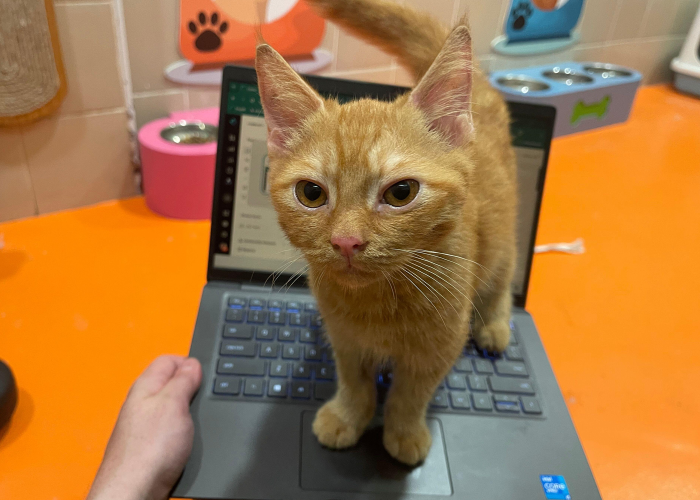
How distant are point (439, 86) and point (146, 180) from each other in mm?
791

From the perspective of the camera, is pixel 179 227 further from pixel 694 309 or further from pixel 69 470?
pixel 694 309

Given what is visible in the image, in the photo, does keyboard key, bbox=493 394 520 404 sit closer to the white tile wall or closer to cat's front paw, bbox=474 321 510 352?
cat's front paw, bbox=474 321 510 352

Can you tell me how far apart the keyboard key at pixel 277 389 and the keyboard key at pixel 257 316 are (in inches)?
4.4

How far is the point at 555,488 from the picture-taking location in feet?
2.01

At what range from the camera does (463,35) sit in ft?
1.58

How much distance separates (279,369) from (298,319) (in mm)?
96

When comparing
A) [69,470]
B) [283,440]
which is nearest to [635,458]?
[283,440]

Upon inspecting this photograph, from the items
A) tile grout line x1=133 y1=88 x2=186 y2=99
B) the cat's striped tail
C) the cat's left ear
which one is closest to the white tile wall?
tile grout line x1=133 y1=88 x2=186 y2=99

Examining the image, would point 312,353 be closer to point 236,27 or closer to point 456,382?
point 456,382

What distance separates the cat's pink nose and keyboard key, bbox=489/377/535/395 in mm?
369

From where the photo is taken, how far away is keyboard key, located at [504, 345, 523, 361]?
768 mm

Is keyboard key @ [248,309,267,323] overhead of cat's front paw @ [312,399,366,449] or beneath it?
overhead

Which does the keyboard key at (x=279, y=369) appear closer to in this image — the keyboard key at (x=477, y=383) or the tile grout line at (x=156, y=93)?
the keyboard key at (x=477, y=383)

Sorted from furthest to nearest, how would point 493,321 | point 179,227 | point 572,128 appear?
point 572,128, point 179,227, point 493,321
